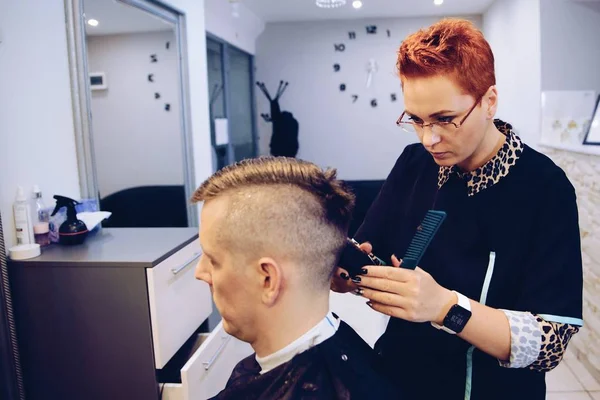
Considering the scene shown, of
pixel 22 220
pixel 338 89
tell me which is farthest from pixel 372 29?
pixel 22 220

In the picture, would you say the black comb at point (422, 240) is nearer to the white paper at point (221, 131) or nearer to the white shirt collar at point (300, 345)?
the white shirt collar at point (300, 345)

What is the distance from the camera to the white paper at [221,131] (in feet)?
15.0

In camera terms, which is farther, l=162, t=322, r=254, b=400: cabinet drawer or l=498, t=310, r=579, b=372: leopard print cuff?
l=162, t=322, r=254, b=400: cabinet drawer

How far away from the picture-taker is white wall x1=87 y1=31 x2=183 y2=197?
7.02ft

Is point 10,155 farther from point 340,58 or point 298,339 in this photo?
point 340,58

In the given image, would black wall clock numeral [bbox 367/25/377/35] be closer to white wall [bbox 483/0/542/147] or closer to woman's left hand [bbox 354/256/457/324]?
white wall [bbox 483/0/542/147]

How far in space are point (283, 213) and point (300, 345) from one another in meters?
0.29

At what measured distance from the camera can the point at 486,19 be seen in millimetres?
5711

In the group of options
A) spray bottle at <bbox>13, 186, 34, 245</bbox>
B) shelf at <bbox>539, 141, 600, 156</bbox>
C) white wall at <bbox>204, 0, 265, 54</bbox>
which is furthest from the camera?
white wall at <bbox>204, 0, 265, 54</bbox>

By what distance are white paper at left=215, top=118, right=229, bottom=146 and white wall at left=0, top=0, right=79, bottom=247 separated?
2651 millimetres

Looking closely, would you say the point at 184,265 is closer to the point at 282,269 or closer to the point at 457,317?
the point at 282,269

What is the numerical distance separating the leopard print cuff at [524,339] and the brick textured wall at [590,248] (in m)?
1.96

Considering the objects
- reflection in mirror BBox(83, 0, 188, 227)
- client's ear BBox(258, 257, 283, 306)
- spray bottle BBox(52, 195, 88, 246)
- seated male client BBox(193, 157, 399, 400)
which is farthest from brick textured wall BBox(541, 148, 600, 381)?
spray bottle BBox(52, 195, 88, 246)

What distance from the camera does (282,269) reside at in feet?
3.02
